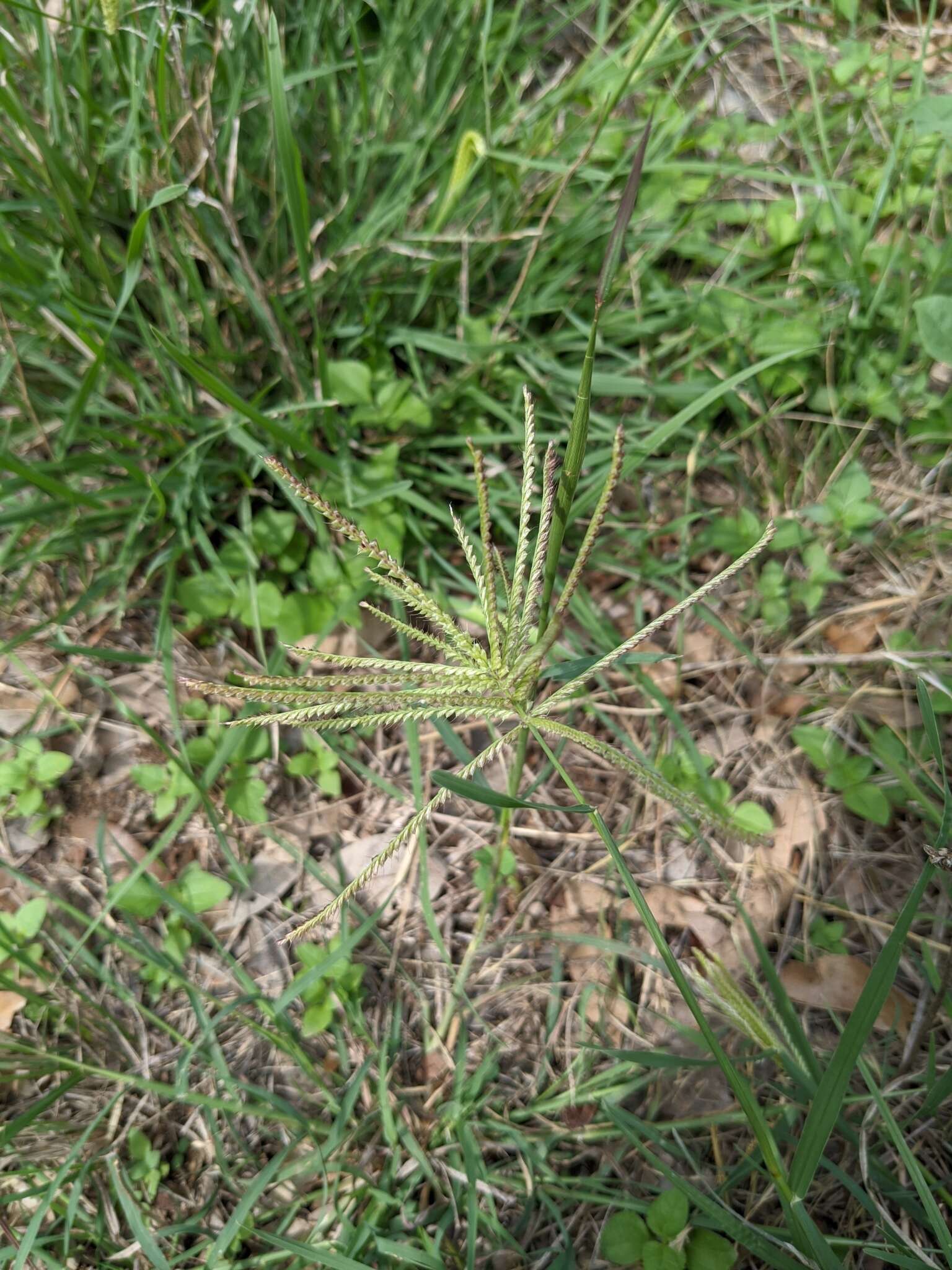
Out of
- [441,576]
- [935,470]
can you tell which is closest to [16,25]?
[441,576]

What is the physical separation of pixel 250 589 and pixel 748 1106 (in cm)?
143

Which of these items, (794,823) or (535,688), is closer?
(535,688)

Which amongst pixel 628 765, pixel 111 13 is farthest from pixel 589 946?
pixel 111 13

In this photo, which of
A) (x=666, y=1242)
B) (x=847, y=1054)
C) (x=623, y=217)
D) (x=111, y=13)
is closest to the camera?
(x=623, y=217)

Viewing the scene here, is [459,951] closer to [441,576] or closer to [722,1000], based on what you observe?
[722,1000]

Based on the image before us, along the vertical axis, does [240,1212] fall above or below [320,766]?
below

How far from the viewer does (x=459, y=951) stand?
69.1 inches

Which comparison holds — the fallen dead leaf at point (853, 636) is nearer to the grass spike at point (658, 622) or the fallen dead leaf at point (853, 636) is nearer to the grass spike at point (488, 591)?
the grass spike at point (658, 622)

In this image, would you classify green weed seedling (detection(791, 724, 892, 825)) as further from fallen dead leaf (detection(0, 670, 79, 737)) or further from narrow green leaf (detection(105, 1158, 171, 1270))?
fallen dead leaf (detection(0, 670, 79, 737))

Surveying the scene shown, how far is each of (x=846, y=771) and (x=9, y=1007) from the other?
1888 millimetres

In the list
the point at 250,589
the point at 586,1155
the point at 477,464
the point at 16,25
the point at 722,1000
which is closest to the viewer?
the point at 477,464

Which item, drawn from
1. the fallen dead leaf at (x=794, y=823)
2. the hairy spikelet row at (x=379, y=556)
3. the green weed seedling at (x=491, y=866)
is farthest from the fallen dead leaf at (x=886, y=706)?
the hairy spikelet row at (x=379, y=556)

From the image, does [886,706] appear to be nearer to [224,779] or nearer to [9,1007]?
[224,779]

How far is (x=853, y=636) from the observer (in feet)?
6.52
